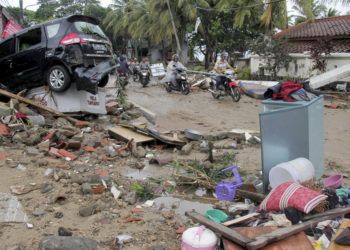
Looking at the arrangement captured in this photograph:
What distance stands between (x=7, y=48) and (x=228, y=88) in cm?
720

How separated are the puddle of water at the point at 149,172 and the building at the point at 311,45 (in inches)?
520

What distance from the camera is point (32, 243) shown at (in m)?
4.01

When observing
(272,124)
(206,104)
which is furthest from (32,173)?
(206,104)

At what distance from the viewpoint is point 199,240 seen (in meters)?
3.52

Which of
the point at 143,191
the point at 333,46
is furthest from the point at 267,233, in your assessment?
the point at 333,46

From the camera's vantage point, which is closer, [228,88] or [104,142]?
[104,142]

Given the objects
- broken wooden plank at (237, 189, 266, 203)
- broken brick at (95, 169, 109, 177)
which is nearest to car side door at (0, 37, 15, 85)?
broken brick at (95, 169, 109, 177)

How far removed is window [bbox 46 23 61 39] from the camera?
32.3ft

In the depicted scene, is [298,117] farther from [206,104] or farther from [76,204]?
[206,104]

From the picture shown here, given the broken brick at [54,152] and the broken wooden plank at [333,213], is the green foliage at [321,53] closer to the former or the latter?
the broken brick at [54,152]

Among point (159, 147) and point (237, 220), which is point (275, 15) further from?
point (237, 220)

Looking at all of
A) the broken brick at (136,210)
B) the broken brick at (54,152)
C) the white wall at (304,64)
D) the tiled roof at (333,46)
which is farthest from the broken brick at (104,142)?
the tiled roof at (333,46)

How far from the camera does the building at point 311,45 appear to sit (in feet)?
59.7

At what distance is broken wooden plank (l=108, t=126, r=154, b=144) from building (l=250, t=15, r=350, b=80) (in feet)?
39.1
